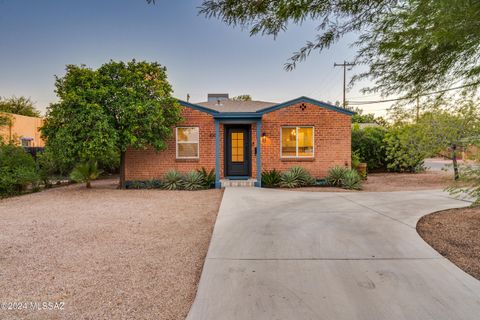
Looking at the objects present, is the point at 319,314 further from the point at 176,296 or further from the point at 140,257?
the point at 140,257

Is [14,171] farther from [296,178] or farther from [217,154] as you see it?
[296,178]

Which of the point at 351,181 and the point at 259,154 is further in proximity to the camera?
the point at 259,154

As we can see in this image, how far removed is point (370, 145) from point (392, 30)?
48.4 feet

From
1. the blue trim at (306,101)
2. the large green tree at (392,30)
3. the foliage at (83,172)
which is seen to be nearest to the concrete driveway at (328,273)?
the large green tree at (392,30)

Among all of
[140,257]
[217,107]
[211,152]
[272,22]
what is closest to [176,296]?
[140,257]

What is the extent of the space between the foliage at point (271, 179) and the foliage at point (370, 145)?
280 inches

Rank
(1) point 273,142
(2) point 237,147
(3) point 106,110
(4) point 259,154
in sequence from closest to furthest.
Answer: (3) point 106,110 → (4) point 259,154 → (1) point 273,142 → (2) point 237,147

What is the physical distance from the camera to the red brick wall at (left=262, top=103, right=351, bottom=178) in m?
11.4

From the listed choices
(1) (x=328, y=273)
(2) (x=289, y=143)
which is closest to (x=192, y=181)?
(2) (x=289, y=143)

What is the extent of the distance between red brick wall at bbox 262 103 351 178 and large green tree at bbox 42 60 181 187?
13.8 ft

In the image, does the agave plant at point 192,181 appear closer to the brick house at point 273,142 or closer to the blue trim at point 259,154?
the brick house at point 273,142

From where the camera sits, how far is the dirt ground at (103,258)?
2637 millimetres

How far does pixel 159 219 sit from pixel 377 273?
450 cm

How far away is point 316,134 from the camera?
37.4 ft
